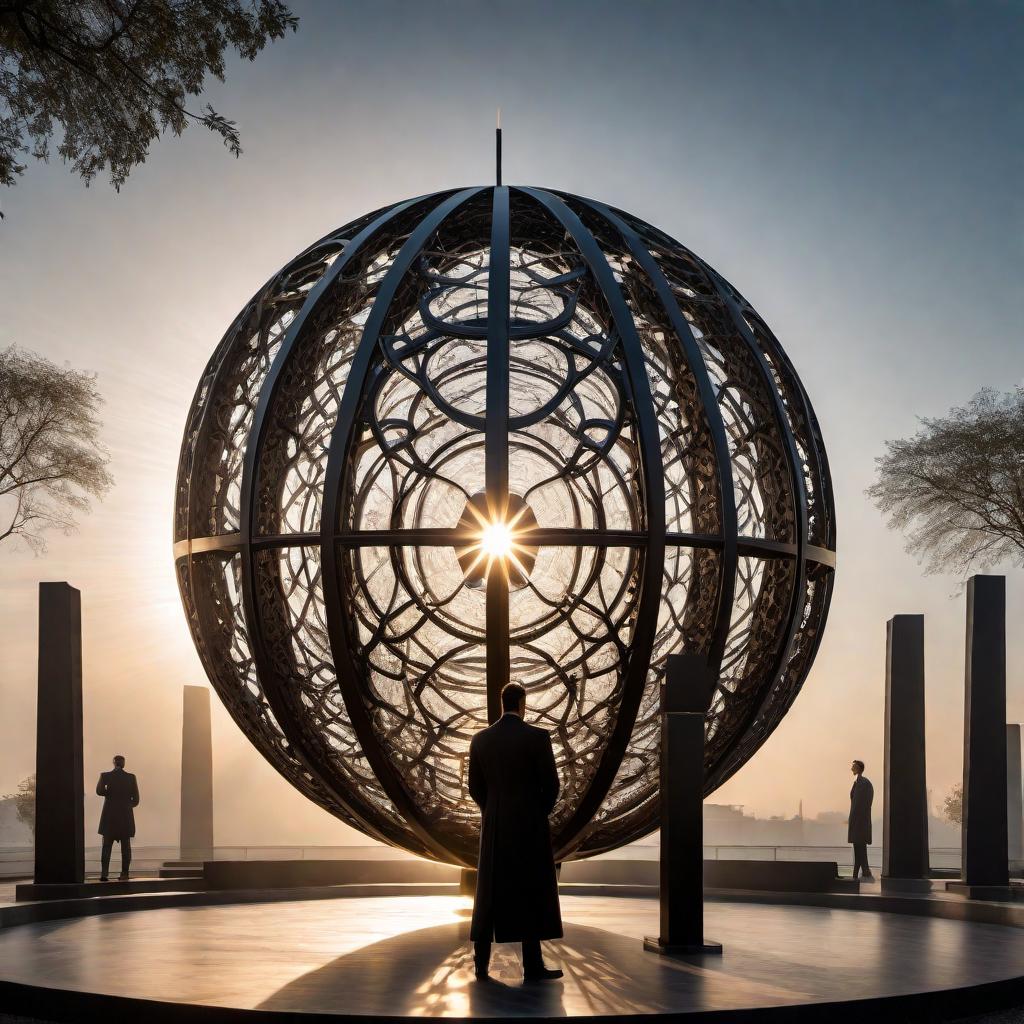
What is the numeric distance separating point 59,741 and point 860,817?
9.07m

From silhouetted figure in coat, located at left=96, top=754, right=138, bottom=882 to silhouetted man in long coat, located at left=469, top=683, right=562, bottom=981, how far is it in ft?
27.5

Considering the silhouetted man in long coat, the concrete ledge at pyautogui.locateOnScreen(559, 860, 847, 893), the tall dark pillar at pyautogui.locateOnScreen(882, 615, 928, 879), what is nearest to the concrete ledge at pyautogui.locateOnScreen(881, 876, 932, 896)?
the tall dark pillar at pyautogui.locateOnScreen(882, 615, 928, 879)

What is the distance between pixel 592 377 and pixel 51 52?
3.62m

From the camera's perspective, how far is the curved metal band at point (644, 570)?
7.23 m

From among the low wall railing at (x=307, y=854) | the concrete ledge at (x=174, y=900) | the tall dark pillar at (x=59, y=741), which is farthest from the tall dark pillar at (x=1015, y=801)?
the tall dark pillar at (x=59, y=741)

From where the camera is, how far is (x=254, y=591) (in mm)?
7715

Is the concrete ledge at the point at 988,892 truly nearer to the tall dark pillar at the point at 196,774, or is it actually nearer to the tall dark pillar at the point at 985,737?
the tall dark pillar at the point at 985,737

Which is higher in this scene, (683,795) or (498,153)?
(498,153)

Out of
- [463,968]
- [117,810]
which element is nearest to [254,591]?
[463,968]

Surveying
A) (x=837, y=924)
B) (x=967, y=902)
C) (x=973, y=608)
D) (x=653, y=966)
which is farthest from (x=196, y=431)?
(x=973, y=608)

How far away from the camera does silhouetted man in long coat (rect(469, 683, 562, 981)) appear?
19.7 feet

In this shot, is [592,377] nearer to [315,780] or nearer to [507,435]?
[507,435]

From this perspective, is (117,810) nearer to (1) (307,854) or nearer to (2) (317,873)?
(2) (317,873)

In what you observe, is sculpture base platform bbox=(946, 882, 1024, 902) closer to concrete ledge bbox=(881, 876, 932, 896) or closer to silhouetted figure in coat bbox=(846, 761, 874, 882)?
concrete ledge bbox=(881, 876, 932, 896)
